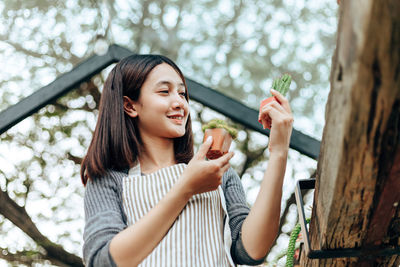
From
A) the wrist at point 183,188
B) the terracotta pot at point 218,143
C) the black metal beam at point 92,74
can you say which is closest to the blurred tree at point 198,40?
the black metal beam at point 92,74

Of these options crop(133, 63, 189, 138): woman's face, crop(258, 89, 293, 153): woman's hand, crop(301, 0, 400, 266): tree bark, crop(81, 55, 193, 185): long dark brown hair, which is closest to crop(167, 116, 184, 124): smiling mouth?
crop(133, 63, 189, 138): woman's face

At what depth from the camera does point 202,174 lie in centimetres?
126

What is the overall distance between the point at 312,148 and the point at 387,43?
195 cm

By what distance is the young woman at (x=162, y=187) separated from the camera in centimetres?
126

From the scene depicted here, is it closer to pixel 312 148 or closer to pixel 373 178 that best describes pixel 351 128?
pixel 373 178

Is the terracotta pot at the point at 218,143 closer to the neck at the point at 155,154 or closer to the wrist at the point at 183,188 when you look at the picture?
the wrist at the point at 183,188

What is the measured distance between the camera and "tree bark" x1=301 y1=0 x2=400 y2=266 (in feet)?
2.51

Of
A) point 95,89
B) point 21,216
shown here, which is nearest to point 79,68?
point 95,89

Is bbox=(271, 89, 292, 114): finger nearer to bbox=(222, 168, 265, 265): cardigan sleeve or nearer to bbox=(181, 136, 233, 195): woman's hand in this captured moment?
bbox=(181, 136, 233, 195): woman's hand

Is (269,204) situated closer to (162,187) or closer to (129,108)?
(162,187)

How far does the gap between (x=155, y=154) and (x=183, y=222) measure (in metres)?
0.33

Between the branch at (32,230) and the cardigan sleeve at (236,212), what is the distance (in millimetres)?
Answer: 2332

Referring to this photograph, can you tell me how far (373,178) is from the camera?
0.97 m

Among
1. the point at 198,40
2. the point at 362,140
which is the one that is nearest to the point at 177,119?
the point at 362,140
